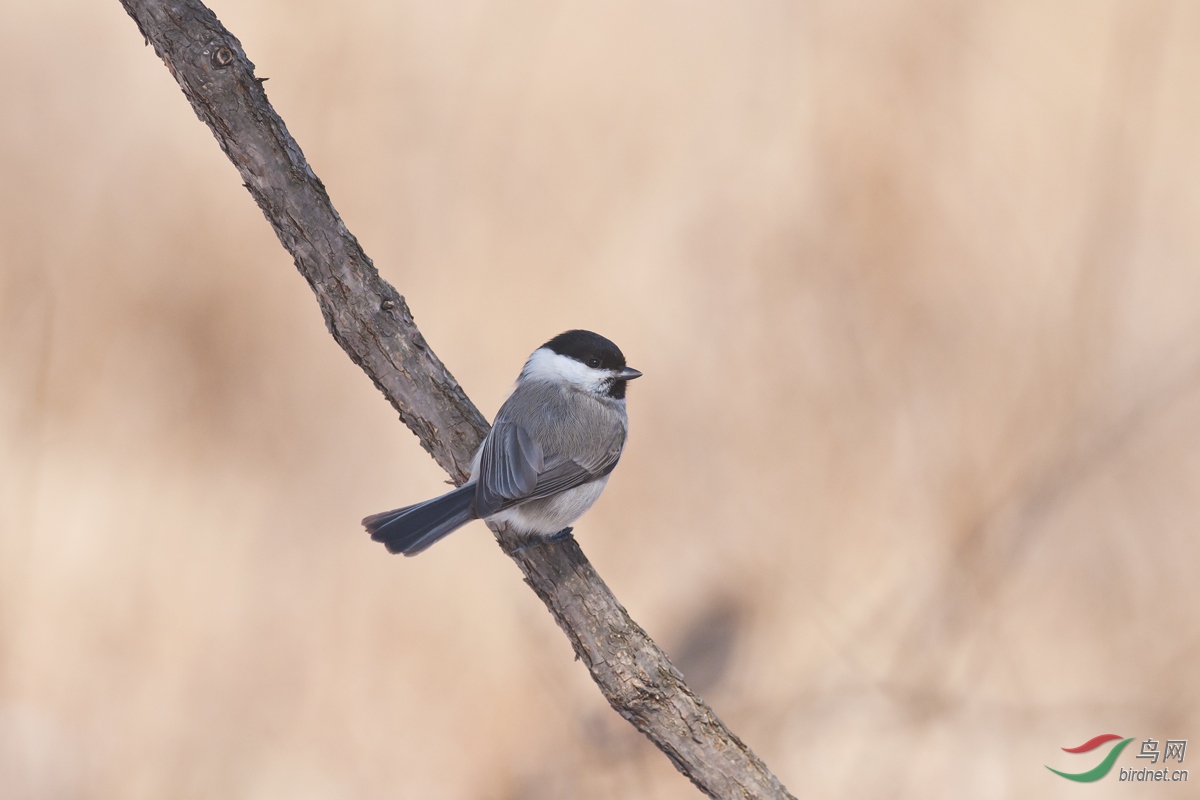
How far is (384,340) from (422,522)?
1.32 ft

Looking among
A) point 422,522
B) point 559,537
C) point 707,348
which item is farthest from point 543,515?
point 707,348

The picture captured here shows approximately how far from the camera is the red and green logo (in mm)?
2992

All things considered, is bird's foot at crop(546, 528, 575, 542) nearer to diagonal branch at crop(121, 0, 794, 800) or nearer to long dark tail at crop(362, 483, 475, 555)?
diagonal branch at crop(121, 0, 794, 800)

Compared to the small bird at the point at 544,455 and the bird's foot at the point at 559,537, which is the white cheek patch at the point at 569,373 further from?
the bird's foot at the point at 559,537

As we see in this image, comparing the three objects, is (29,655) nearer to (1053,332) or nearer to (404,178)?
(404,178)

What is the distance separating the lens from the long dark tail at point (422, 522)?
172 cm

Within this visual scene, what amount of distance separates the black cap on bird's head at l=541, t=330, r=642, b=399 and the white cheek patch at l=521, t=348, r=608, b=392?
0.01 metres

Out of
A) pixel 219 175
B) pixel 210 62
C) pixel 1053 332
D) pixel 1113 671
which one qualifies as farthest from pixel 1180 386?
pixel 219 175

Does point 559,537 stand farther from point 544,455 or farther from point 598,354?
point 598,354

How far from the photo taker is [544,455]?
1.96 m

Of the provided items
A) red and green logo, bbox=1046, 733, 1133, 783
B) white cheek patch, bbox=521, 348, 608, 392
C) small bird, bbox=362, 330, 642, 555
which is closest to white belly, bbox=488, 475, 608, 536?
small bird, bbox=362, 330, 642, 555

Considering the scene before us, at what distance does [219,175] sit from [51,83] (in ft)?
2.10

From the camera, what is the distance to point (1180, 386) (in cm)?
323

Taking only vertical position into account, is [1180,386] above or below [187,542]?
above
